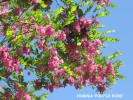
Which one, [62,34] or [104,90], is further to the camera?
[104,90]

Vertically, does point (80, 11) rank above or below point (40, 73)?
above

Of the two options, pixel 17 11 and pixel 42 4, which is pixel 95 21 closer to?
pixel 42 4

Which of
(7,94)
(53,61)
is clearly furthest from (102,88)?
(7,94)

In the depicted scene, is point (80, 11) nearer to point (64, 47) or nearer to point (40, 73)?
point (64, 47)

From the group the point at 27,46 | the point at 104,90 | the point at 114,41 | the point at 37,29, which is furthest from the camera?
the point at 104,90

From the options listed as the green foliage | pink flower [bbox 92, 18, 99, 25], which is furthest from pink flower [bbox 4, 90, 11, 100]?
pink flower [bbox 92, 18, 99, 25]

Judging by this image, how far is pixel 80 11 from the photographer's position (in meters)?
13.3

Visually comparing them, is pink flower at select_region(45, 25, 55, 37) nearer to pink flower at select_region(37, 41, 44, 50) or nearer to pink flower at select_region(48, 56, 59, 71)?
pink flower at select_region(37, 41, 44, 50)

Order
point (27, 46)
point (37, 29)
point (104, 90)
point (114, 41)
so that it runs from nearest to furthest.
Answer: point (37, 29), point (27, 46), point (114, 41), point (104, 90)

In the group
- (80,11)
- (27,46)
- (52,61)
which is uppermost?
(80,11)

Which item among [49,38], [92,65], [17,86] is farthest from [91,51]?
[17,86]

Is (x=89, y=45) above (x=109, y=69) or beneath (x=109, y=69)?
above

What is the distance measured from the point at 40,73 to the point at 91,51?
1.89m

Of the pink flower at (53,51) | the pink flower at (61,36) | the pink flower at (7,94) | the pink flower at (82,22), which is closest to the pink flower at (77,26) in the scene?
the pink flower at (82,22)
